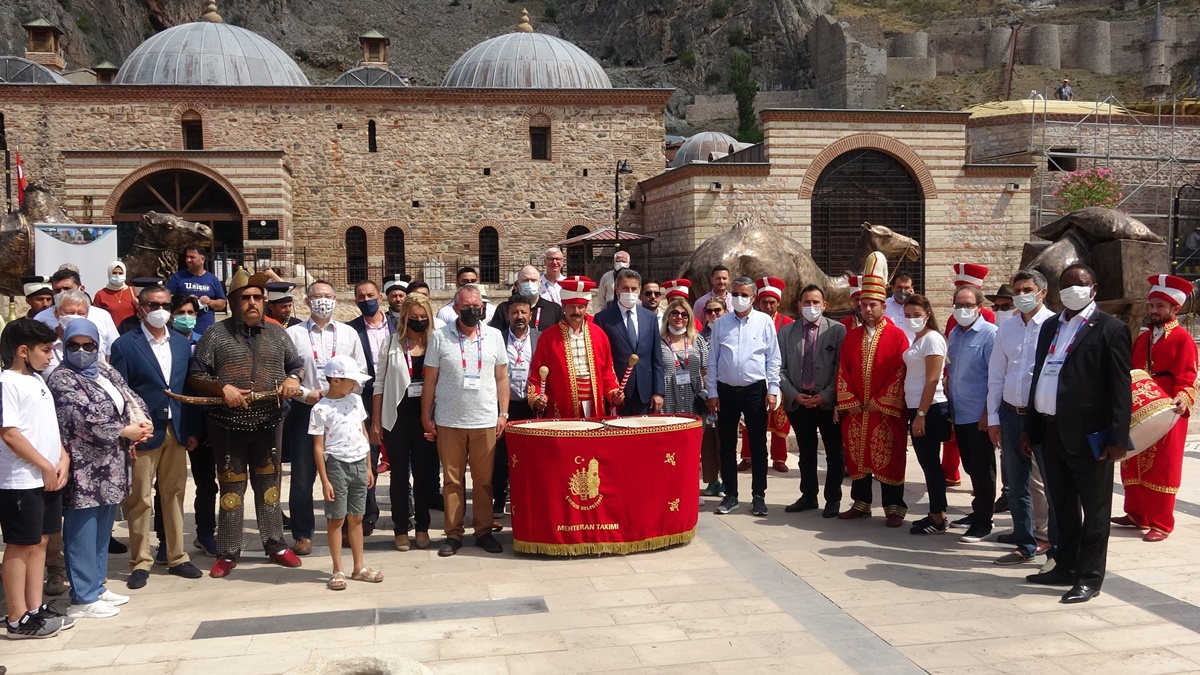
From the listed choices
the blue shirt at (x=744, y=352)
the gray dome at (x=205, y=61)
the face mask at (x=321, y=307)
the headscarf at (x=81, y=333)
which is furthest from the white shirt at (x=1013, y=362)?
the gray dome at (x=205, y=61)

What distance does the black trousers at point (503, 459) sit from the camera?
7312 mm

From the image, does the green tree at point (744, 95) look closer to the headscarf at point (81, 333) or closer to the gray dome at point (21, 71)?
the gray dome at point (21, 71)

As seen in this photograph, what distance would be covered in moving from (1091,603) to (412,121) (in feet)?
84.8

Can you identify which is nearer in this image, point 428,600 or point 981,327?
point 428,600

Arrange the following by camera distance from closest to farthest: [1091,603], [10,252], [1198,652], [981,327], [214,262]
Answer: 1. [1198,652]
2. [1091,603]
3. [981,327]
4. [10,252]
5. [214,262]

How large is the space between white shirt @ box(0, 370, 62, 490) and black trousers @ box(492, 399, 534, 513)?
3096 millimetres

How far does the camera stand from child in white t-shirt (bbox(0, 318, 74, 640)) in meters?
4.82

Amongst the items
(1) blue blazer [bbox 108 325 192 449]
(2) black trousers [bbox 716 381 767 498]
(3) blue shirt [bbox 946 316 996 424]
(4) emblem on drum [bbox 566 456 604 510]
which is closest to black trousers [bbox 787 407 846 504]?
(2) black trousers [bbox 716 381 767 498]

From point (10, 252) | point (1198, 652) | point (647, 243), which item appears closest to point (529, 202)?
point (647, 243)

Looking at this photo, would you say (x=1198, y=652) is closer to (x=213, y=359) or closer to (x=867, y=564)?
(x=867, y=564)

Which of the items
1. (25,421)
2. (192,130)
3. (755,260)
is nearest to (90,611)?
(25,421)

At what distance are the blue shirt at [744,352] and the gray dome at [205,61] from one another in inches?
996

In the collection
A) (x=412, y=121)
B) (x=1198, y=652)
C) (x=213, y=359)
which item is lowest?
(x=1198, y=652)

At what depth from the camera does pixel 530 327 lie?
777 centimetres
